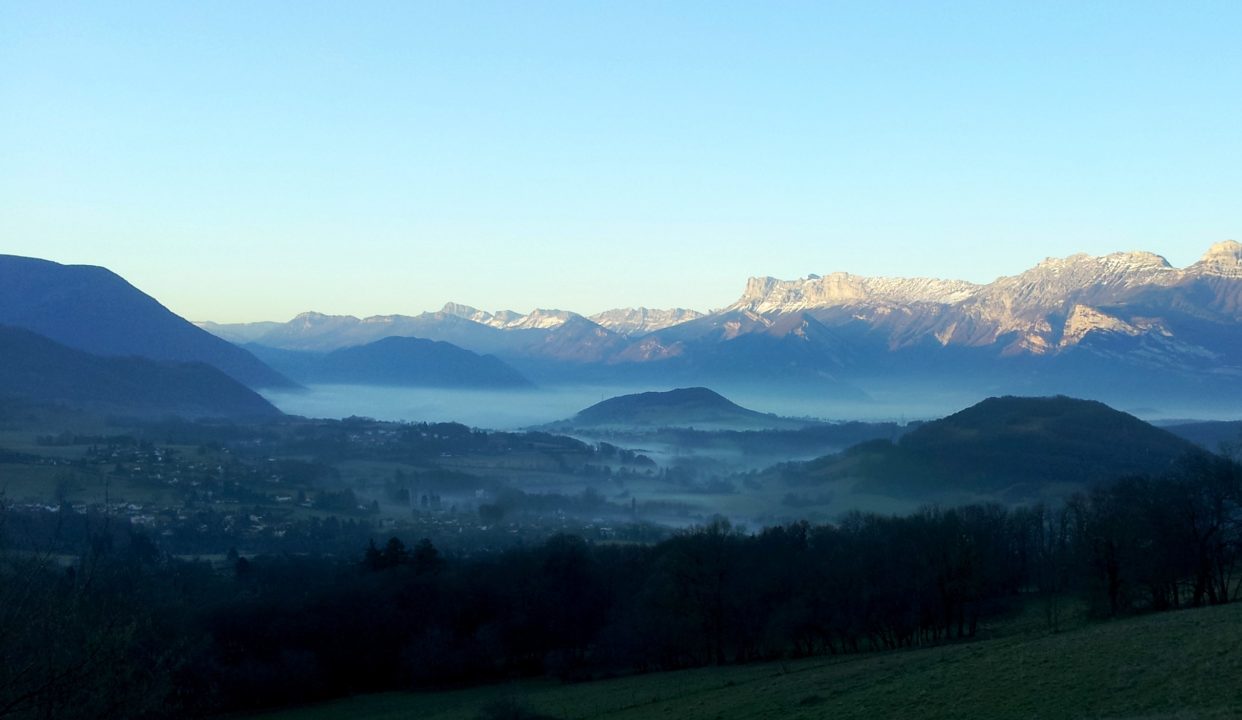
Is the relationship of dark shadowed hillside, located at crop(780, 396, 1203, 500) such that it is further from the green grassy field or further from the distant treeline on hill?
the green grassy field

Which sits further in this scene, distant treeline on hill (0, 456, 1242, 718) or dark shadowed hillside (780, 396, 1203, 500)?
dark shadowed hillside (780, 396, 1203, 500)

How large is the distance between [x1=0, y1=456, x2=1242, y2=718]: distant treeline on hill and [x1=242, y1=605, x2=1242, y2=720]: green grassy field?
5.55 metres

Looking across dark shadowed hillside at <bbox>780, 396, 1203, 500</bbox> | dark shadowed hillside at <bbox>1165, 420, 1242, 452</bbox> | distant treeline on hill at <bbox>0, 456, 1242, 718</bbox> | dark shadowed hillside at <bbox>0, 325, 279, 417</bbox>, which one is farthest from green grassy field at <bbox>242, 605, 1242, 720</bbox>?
dark shadowed hillside at <bbox>0, 325, 279, 417</bbox>

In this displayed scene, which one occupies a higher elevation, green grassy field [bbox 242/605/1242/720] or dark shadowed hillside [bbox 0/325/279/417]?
dark shadowed hillside [bbox 0/325/279/417]

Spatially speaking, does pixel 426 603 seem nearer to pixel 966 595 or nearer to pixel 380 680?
pixel 380 680

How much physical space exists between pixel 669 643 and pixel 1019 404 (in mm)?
127292

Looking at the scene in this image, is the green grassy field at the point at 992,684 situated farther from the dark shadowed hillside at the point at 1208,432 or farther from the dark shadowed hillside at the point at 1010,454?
the dark shadowed hillside at the point at 1208,432

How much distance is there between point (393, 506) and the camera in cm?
12238

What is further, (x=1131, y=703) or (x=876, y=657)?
(x=876, y=657)

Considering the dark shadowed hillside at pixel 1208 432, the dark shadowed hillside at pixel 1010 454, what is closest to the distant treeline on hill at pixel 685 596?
the dark shadowed hillside at pixel 1010 454

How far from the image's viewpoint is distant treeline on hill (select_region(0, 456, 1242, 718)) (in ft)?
135

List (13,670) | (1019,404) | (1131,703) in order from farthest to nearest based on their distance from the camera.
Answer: (1019,404) → (1131,703) → (13,670)

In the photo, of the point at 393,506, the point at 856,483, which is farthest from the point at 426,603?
the point at 856,483

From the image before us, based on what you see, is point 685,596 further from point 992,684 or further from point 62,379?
point 62,379
